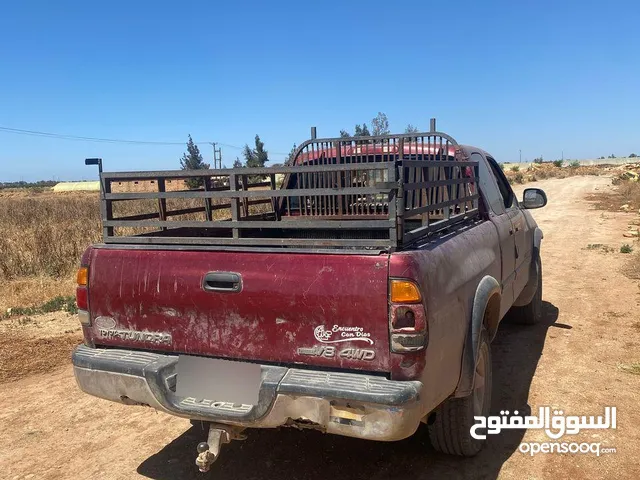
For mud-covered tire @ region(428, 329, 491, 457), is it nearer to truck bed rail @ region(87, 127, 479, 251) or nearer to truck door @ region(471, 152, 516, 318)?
truck door @ region(471, 152, 516, 318)

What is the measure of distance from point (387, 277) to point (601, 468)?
1.99m

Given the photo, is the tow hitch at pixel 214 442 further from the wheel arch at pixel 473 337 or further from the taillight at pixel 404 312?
the wheel arch at pixel 473 337

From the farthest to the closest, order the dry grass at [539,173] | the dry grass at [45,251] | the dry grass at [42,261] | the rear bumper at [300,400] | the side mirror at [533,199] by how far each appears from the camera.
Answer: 1. the dry grass at [539,173]
2. the dry grass at [45,251]
3. the dry grass at [42,261]
4. the side mirror at [533,199]
5. the rear bumper at [300,400]

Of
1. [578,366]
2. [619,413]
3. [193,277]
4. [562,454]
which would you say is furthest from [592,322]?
[193,277]

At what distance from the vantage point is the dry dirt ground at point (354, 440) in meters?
3.37

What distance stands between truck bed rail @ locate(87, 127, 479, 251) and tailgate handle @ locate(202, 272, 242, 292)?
24 centimetres

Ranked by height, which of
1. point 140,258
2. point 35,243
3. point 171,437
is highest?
point 140,258

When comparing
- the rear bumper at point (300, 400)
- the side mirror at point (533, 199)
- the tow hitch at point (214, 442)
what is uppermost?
the side mirror at point (533, 199)

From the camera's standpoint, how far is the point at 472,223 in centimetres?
399

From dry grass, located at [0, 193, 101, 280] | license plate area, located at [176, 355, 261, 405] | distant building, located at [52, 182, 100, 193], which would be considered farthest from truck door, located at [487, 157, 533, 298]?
distant building, located at [52, 182, 100, 193]

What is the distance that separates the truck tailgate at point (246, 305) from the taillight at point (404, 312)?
0.17 ft

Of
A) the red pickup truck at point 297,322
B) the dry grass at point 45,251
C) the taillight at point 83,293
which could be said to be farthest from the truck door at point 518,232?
the dry grass at point 45,251

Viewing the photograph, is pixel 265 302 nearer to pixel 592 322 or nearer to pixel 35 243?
pixel 592 322

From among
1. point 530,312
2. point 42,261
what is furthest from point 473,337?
point 42,261
